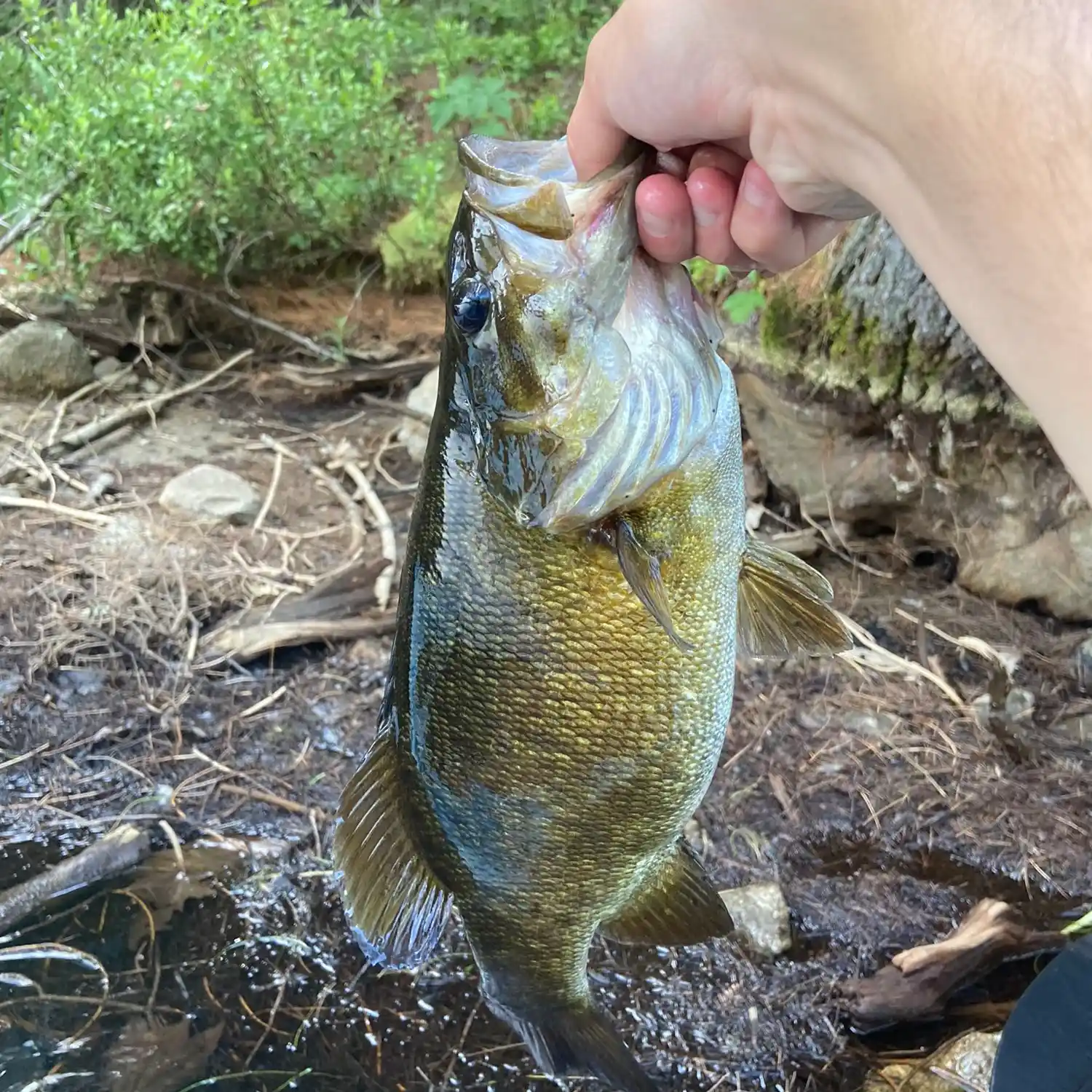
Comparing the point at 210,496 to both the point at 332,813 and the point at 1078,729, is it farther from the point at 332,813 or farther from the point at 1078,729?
the point at 1078,729

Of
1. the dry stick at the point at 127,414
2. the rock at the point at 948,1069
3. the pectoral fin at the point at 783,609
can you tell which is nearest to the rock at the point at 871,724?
the rock at the point at 948,1069

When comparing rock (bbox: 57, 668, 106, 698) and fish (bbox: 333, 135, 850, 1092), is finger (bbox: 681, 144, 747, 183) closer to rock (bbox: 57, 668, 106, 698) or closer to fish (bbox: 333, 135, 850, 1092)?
fish (bbox: 333, 135, 850, 1092)

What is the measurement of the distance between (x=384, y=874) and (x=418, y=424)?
3694 millimetres

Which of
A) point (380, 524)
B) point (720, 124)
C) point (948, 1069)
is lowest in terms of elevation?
point (380, 524)

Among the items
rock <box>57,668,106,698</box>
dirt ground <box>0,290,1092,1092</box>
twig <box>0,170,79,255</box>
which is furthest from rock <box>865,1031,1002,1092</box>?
twig <box>0,170,79,255</box>

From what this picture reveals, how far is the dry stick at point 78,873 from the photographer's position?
108 inches

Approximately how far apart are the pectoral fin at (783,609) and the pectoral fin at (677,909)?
415mm

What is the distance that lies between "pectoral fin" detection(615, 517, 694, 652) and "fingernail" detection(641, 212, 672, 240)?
0.39 meters

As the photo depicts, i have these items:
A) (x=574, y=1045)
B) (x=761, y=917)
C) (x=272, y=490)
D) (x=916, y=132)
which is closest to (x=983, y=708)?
(x=761, y=917)

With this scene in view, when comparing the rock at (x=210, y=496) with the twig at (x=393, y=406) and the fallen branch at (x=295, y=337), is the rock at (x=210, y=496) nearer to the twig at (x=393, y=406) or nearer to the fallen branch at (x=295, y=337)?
the twig at (x=393, y=406)

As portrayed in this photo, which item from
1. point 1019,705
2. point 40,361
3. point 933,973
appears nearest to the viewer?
point 933,973

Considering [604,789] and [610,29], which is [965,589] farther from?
[610,29]

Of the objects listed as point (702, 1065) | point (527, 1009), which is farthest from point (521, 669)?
point (702, 1065)

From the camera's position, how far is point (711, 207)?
128 centimetres
